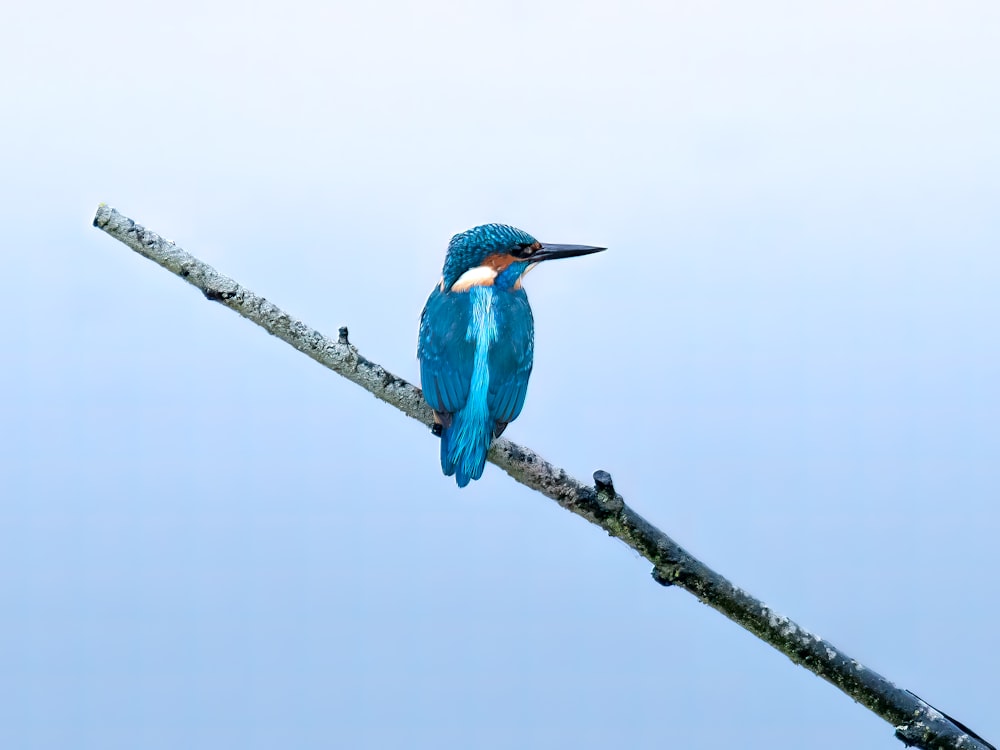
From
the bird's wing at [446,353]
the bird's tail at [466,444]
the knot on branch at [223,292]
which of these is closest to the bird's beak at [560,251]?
the bird's wing at [446,353]

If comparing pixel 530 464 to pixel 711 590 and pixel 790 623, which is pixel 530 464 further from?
pixel 790 623

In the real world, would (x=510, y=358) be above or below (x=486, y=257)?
below

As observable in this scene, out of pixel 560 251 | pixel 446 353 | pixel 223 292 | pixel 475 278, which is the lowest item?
pixel 223 292

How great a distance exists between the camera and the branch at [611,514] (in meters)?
2.22


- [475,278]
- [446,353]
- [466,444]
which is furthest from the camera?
[475,278]

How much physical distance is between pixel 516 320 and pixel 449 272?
23 centimetres

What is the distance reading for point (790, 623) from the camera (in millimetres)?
2268

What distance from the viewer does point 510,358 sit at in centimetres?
243

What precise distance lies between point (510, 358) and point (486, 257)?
0.32 metres

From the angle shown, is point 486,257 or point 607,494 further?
point 486,257

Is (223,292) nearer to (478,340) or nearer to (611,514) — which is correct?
(478,340)

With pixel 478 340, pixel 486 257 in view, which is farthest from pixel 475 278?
pixel 478 340

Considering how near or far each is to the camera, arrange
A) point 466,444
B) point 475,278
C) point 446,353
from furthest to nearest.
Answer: point 475,278 < point 446,353 < point 466,444

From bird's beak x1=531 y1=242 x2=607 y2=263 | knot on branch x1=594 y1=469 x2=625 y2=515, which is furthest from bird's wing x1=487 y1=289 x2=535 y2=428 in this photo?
knot on branch x1=594 y1=469 x2=625 y2=515
